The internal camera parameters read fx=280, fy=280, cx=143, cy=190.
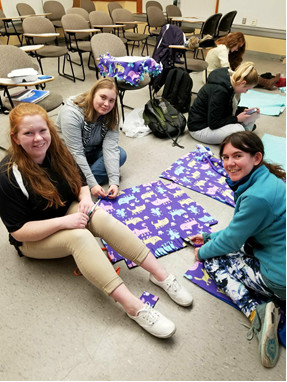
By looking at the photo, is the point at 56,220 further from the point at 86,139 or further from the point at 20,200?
the point at 86,139

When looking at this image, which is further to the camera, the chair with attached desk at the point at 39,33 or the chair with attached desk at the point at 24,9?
the chair with attached desk at the point at 24,9

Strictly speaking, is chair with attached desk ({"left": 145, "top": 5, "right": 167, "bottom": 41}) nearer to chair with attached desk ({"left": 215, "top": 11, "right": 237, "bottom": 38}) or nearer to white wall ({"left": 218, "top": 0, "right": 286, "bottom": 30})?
chair with attached desk ({"left": 215, "top": 11, "right": 237, "bottom": 38})

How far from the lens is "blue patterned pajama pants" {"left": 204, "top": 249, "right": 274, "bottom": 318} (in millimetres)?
1255

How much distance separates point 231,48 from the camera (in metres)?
3.03

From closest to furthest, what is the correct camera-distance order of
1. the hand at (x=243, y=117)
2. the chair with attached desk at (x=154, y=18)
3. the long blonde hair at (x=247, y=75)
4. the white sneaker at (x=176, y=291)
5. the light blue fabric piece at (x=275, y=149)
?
the white sneaker at (x=176, y=291) → the long blonde hair at (x=247, y=75) → the light blue fabric piece at (x=275, y=149) → the hand at (x=243, y=117) → the chair with attached desk at (x=154, y=18)

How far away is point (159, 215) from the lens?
6.03 ft

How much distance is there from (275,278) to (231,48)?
271 centimetres

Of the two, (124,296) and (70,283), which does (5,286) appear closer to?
(70,283)

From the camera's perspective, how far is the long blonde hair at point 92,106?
1.75 m

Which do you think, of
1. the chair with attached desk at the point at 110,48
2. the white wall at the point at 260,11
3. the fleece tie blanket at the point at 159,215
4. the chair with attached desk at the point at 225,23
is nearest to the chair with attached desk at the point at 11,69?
the chair with attached desk at the point at 110,48

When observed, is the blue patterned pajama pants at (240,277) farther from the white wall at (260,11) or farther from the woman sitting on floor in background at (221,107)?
the white wall at (260,11)

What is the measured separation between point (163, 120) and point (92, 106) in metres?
1.12

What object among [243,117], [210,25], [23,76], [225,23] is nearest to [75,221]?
[23,76]

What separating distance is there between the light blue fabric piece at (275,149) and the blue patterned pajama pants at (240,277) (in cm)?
130
